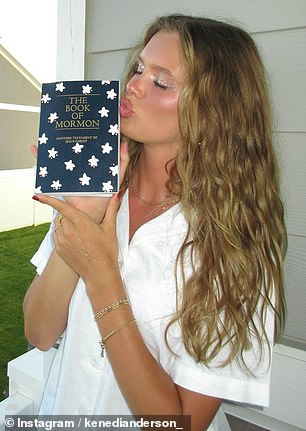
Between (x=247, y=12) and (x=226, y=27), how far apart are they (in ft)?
0.76

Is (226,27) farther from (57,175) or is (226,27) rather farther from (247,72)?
(57,175)

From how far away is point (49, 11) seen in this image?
723cm

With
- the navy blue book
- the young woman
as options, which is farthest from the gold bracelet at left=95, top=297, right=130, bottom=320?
the navy blue book

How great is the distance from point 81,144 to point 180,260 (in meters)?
0.40

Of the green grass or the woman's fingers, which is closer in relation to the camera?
the woman's fingers

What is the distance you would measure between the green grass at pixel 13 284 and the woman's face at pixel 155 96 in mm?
3154

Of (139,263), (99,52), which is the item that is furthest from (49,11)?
(139,263)

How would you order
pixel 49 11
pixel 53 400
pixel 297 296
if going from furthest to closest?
pixel 49 11 → pixel 297 296 → pixel 53 400

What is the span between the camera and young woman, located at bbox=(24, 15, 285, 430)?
0.95 meters

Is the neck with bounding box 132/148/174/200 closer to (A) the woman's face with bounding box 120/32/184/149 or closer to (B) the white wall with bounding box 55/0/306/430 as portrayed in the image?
(A) the woman's face with bounding box 120/32/184/149

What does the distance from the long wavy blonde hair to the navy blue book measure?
8.9 inches

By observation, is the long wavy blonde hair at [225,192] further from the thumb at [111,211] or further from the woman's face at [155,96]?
the thumb at [111,211]

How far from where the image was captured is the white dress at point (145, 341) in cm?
96

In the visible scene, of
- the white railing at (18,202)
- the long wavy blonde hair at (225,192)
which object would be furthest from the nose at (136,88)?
the white railing at (18,202)
